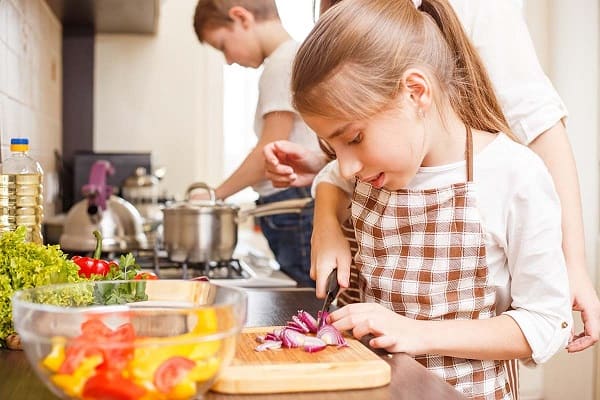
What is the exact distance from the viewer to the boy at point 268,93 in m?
1.99

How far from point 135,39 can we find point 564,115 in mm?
2526

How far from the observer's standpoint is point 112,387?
0.62 meters

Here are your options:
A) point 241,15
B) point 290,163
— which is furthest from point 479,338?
point 241,15

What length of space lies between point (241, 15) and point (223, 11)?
49mm

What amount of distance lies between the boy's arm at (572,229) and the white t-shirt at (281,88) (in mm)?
769

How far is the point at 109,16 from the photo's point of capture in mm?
3107

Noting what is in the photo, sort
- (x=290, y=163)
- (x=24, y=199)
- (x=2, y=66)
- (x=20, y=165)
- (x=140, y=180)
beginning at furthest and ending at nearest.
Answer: (x=140, y=180)
(x=2, y=66)
(x=290, y=163)
(x=20, y=165)
(x=24, y=199)

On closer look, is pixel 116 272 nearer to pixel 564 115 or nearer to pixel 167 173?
pixel 564 115

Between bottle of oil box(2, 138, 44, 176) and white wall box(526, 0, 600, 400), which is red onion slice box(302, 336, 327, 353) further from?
white wall box(526, 0, 600, 400)

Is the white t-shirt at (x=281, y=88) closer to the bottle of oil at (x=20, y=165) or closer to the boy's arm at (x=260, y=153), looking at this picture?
the boy's arm at (x=260, y=153)

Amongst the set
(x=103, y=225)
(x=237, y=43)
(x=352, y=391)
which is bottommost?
(x=352, y=391)

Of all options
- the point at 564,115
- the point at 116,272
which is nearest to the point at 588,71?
the point at 564,115

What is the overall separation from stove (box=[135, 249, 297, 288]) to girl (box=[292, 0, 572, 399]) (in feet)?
1.91

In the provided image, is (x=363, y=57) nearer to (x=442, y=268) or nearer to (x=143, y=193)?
(x=442, y=268)
